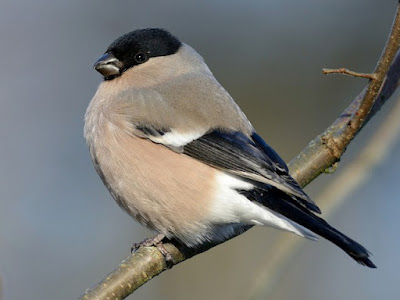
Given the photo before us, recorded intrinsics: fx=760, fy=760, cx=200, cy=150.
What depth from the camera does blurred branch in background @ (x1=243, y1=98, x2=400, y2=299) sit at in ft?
10.2

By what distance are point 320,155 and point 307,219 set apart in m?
0.61

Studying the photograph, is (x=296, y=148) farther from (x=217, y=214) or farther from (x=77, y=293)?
(x=217, y=214)

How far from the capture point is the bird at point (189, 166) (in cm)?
332

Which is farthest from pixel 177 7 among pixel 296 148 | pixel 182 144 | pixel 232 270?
pixel 182 144

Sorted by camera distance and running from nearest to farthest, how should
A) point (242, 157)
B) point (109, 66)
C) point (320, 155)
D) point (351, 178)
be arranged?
point (351, 178) → point (242, 157) → point (320, 155) → point (109, 66)

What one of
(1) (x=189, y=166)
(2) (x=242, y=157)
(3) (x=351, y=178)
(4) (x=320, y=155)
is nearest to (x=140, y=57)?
(1) (x=189, y=166)

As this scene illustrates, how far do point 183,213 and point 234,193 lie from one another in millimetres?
273

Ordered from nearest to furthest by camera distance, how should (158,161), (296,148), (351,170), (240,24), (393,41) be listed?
(393,41)
(351,170)
(158,161)
(296,148)
(240,24)

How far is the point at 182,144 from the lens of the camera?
3465mm

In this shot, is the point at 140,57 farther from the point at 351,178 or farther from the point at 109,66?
the point at 351,178

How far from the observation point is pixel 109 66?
3969 mm

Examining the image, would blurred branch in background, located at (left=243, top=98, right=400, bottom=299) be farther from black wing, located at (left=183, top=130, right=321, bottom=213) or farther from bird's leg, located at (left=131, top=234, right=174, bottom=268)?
bird's leg, located at (left=131, top=234, right=174, bottom=268)

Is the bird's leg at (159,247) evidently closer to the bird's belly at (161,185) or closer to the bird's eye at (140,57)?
the bird's belly at (161,185)

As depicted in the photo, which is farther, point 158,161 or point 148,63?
point 148,63
